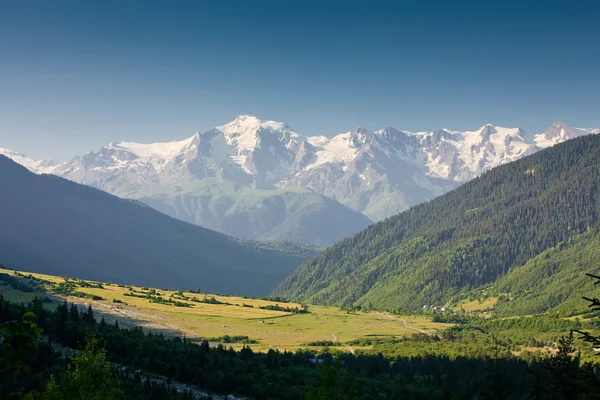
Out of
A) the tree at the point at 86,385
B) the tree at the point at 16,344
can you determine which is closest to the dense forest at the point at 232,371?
the tree at the point at 86,385

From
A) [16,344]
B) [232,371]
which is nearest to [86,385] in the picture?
[16,344]

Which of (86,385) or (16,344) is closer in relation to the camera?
(16,344)

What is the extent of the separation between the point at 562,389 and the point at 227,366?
3947 inches

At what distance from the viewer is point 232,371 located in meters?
127

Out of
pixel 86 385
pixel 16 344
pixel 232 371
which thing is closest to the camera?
pixel 16 344

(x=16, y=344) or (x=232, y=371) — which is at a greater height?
(x=16, y=344)

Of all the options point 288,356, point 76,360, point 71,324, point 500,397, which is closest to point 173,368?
point 71,324

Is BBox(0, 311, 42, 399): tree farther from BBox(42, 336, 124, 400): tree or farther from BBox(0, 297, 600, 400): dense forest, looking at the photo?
BBox(42, 336, 124, 400): tree

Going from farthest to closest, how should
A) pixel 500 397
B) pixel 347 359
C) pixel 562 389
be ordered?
1. pixel 347 359
2. pixel 500 397
3. pixel 562 389

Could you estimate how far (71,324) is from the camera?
415ft

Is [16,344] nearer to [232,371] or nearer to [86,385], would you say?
[86,385]

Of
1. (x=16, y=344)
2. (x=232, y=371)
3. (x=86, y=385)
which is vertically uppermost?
(x=16, y=344)

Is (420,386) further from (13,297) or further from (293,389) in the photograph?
(13,297)

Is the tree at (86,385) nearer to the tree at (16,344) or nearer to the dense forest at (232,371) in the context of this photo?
the dense forest at (232,371)
